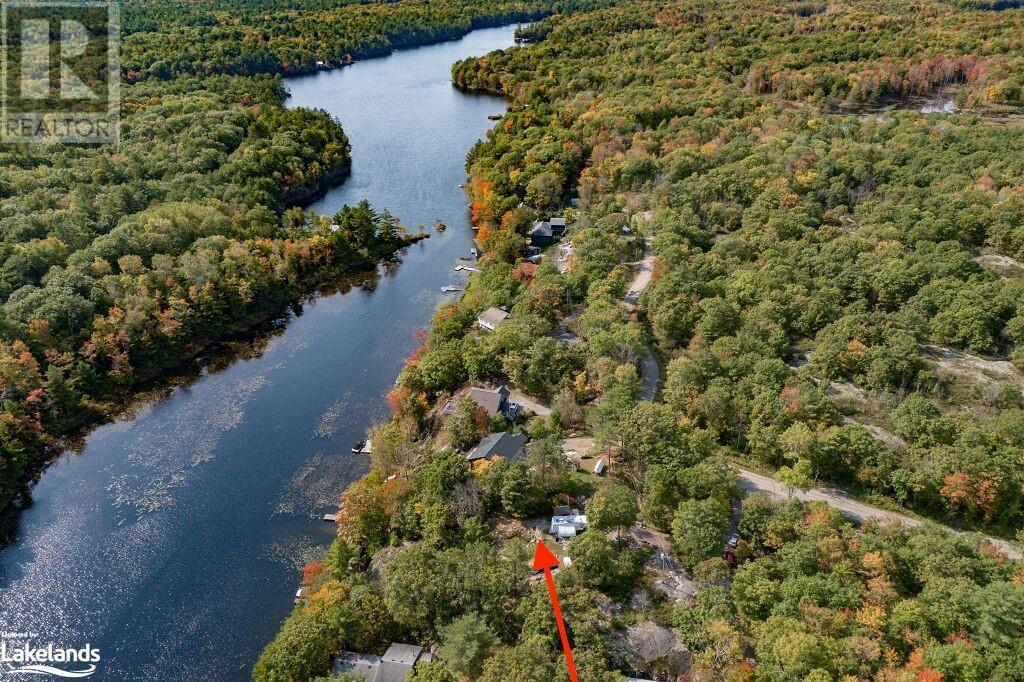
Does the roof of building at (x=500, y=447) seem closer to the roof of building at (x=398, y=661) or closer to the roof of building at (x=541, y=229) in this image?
the roof of building at (x=398, y=661)

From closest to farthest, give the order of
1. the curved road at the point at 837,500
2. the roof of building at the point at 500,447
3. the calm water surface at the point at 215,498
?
1. the curved road at the point at 837,500
2. the calm water surface at the point at 215,498
3. the roof of building at the point at 500,447

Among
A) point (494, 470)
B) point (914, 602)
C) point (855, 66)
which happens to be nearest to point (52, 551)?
point (494, 470)

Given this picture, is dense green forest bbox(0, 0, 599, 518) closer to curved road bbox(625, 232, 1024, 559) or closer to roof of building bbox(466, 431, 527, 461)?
roof of building bbox(466, 431, 527, 461)

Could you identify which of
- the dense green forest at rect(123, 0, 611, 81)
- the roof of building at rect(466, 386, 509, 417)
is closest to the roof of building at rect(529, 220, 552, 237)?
A: the roof of building at rect(466, 386, 509, 417)

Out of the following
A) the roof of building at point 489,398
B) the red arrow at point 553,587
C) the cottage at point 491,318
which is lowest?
the red arrow at point 553,587

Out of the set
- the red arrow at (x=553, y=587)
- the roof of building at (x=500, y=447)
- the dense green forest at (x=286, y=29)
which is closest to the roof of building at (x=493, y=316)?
the roof of building at (x=500, y=447)

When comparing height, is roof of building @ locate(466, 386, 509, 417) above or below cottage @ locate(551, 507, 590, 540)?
above

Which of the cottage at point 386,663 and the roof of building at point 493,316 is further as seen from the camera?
the roof of building at point 493,316
